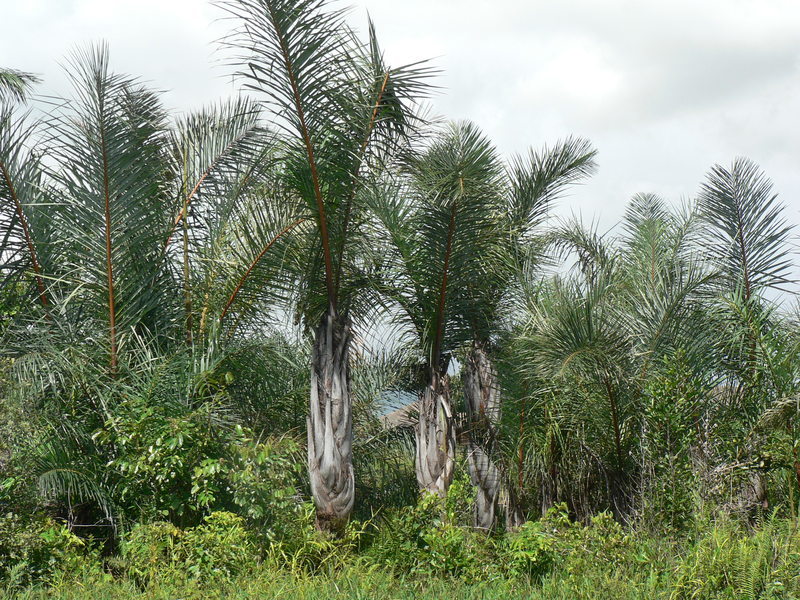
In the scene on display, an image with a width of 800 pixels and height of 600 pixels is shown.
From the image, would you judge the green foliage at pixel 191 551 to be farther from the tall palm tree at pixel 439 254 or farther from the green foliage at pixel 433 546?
the tall palm tree at pixel 439 254

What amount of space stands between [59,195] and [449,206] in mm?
3495

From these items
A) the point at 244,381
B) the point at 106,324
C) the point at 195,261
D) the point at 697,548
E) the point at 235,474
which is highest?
the point at 195,261

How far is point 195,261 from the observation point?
809 centimetres

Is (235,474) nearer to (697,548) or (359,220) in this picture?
(359,220)

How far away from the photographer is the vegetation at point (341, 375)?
6441mm

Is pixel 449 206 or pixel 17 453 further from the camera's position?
pixel 449 206

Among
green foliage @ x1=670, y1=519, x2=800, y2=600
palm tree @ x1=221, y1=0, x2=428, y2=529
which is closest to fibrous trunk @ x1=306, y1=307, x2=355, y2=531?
palm tree @ x1=221, y1=0, x2=428, y2=529

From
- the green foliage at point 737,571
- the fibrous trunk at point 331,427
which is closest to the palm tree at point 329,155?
the fibrous trunk at point 331,427

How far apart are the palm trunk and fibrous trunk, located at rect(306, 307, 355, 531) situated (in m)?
1.78

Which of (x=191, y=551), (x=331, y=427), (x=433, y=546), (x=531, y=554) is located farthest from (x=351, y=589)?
(x=331, y=427)

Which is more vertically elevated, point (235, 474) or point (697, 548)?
point (235, 474)

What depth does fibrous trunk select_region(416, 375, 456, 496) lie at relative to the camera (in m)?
7.96

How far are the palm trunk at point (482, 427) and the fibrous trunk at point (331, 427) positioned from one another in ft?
5.83

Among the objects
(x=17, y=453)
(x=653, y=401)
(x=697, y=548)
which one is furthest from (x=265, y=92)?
(x=697, y=548)
